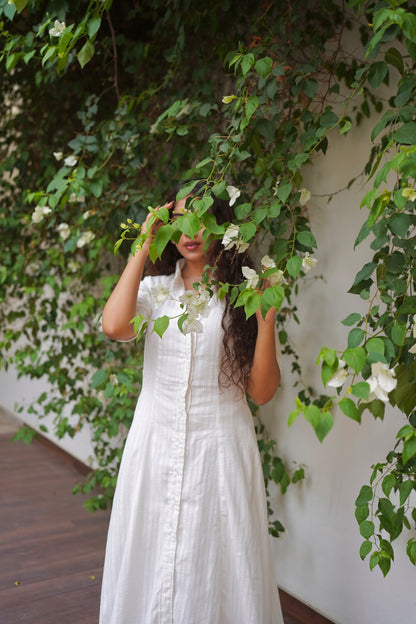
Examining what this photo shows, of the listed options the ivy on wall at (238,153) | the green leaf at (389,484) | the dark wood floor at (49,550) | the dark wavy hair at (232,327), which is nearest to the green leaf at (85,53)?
the ivy on wall at (238,153)

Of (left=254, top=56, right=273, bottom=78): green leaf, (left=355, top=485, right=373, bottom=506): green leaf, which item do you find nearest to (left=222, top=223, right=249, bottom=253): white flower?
(left=254, top=56, right=273, bottom=78): green leaf

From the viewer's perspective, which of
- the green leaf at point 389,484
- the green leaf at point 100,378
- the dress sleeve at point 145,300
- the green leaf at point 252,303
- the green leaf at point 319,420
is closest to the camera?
the green leaf at point 319,420

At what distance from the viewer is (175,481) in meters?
1.49

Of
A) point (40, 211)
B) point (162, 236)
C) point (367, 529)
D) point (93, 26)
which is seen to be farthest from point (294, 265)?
point (40, 211)

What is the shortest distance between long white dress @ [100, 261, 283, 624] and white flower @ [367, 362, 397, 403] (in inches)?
23.5

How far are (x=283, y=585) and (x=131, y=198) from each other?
148cm

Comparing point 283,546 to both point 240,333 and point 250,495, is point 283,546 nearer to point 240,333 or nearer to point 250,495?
point 250,495

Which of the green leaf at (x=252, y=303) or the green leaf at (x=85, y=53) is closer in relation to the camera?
the green leaf at (x=252, y=303)

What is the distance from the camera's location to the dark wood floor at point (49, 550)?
83.4 inches

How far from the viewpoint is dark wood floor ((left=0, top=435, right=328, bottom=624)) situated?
212 centimetres

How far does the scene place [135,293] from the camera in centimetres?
146

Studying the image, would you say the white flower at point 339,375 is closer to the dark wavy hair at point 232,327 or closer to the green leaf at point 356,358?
the green leaf at point 356,358

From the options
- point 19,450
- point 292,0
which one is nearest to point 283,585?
point 292,0

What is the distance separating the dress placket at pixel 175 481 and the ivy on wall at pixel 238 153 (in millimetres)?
238
